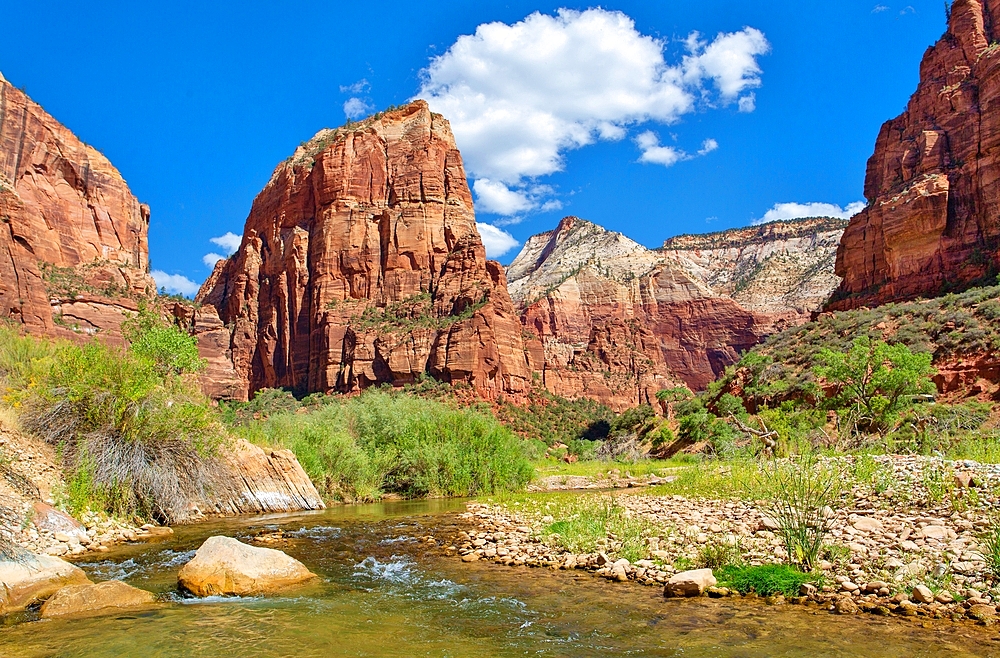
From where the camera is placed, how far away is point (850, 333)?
4919 cm

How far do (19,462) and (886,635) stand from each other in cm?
1602

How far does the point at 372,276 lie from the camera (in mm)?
86438

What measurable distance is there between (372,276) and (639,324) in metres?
61.8

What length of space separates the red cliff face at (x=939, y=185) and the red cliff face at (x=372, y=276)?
131 feet

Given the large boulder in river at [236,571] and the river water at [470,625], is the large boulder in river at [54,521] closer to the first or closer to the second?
the river water at [470,625]

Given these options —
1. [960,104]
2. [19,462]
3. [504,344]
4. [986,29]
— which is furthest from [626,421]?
[19,462]

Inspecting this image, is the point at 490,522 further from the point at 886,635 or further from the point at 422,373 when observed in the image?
the point at 422,373

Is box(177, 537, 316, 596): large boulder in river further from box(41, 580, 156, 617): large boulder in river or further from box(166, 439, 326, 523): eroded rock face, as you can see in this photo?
box(166, 439, 326, 523): eroded rock face

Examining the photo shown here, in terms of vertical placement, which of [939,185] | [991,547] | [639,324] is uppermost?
[939,185]

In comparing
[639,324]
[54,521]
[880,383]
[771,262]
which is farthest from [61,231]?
[771,262]

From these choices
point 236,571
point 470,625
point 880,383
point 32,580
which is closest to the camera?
point 470,625

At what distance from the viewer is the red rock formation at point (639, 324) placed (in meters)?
117

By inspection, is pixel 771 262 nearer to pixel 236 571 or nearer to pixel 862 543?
pixel 862 543

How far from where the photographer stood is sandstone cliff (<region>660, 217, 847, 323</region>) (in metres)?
130
